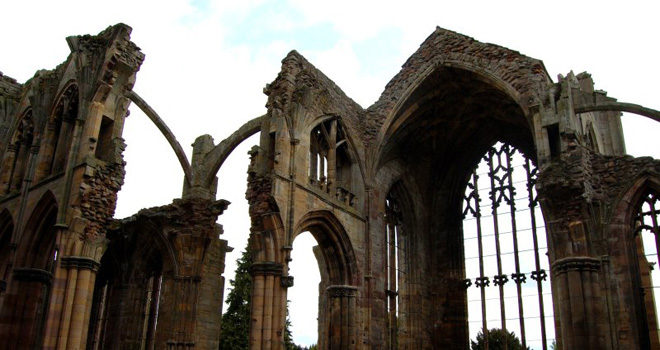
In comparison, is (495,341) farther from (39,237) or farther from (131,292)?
(39,237)

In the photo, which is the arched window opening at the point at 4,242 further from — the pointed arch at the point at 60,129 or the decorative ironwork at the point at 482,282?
the decorative ironwork at the point at 482,282

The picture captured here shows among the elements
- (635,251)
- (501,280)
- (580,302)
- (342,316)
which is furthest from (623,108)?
(342,316)

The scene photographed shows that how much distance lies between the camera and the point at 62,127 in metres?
13.5

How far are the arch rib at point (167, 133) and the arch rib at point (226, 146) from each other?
0.51 m

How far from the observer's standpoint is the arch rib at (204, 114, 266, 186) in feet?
51.9

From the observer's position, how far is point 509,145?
17703mm

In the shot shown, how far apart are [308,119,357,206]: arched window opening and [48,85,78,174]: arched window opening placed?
503cm

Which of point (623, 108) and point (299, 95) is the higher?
point (299, 95)

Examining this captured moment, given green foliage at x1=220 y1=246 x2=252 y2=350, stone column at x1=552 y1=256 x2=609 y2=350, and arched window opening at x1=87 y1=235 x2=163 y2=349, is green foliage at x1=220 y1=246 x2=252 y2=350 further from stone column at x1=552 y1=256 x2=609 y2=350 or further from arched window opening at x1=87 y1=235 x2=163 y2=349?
stone column at x1=552 y1=256 x2=609 y2=350

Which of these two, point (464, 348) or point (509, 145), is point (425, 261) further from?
point (509, 145)

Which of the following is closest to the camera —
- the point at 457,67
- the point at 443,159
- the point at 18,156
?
the point at 18,156

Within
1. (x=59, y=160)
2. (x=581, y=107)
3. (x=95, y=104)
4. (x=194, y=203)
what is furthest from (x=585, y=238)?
(x=59, y=160)

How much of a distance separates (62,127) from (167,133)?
2819mm

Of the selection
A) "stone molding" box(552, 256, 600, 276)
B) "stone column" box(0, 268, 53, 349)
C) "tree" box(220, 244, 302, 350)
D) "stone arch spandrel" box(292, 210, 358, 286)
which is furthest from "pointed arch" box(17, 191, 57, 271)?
"tree" box(220, 244, 302, 350)
